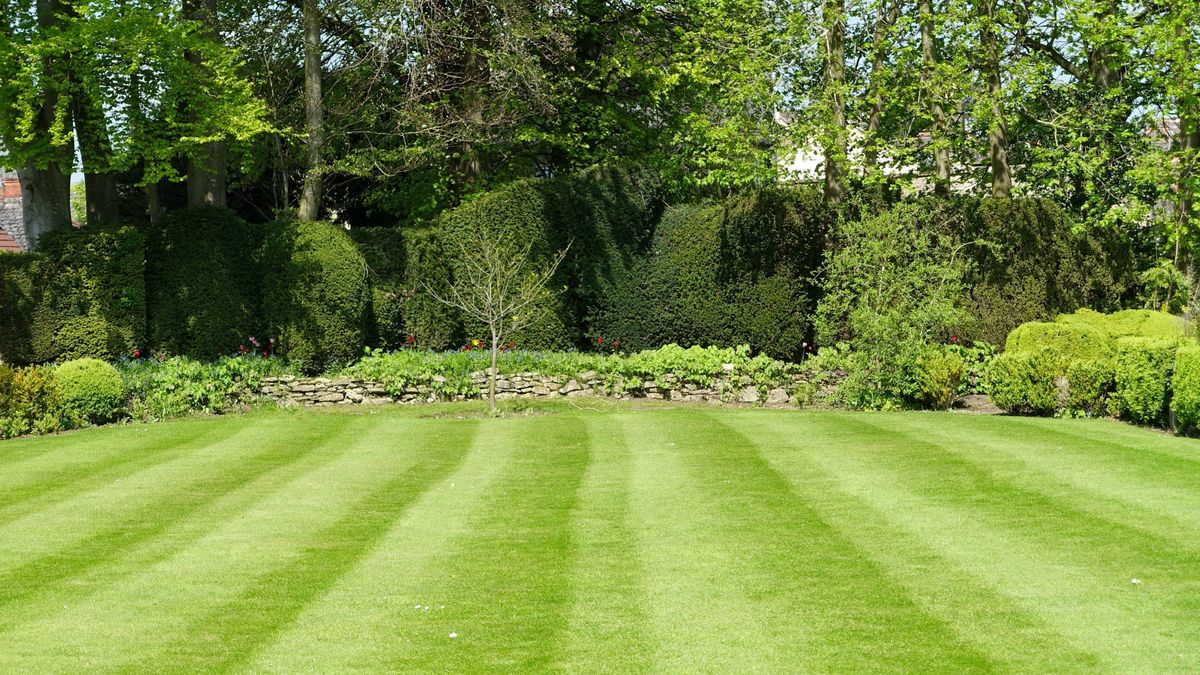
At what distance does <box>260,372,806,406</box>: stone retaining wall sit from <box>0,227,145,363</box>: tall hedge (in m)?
3.02

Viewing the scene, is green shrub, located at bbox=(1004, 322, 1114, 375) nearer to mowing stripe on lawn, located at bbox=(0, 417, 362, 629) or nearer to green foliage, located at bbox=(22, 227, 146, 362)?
mowing stripe on lawn, located at bbox=(0, 417, 362, 629)

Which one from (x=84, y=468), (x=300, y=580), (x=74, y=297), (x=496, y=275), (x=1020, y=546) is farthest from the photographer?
(x=496, y=275)

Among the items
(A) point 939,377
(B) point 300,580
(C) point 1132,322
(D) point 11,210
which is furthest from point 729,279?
(D) point 11,210

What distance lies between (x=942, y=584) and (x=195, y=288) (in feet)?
53.8

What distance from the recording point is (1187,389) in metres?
15.1

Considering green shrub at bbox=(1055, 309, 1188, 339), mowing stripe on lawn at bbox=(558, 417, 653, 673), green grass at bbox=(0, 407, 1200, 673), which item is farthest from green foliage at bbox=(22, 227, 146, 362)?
green shrub at bbox=(1055, 309, 1188, 339)

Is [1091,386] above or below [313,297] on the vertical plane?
below

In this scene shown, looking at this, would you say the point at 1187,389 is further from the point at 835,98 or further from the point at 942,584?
the point at 835,98

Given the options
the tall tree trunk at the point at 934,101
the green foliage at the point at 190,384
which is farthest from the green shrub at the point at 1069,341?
the green foliage at the point at 190,384

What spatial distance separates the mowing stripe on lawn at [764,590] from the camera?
7078 mm

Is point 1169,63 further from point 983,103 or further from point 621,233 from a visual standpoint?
point 621,233

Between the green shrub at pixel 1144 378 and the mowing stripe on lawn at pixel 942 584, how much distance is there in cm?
577

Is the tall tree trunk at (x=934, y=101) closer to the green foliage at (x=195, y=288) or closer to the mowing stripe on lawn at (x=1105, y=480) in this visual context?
the mowing stripe on lawn at (x=1105, y=480)

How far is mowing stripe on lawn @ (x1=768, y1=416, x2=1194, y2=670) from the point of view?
728 cm
